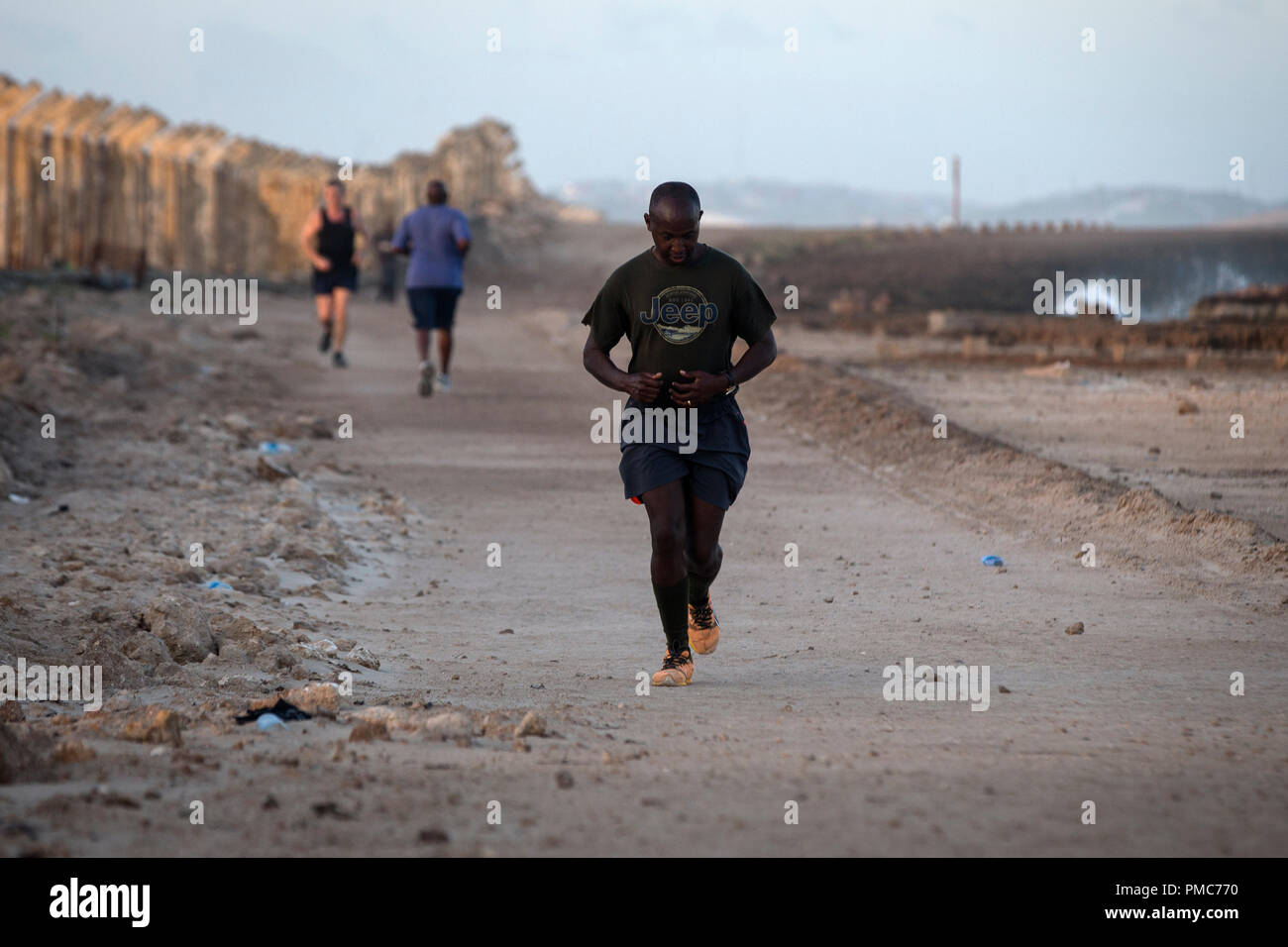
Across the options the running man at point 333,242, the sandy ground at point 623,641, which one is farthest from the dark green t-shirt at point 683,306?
the running man at point 333,242

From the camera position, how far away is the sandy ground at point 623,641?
13.2 feet

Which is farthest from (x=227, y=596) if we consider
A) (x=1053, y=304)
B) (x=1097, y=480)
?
(x=1053, y=304)

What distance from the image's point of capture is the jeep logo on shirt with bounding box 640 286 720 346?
5848mm

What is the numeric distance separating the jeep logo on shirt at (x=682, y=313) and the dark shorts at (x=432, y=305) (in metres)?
9.03

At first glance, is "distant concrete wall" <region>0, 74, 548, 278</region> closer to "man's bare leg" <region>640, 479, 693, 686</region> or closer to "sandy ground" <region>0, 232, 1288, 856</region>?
"sandy ground" <region>0, 232, 1288, 856</region>

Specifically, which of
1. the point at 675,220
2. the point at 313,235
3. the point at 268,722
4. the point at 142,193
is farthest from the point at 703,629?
the point at 142,193

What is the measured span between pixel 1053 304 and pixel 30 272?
2068cm

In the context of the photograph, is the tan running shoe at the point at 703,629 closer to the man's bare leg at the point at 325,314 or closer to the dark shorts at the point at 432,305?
the dark shorts at the point at 432,305

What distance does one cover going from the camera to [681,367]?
5879 millimetres

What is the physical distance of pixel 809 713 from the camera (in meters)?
5.53

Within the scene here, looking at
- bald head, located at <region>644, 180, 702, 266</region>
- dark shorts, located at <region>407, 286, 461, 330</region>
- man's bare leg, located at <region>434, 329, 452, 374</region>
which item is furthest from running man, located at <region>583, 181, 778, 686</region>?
man's bare leg, located at <region>434, 329, 452, 374</region>

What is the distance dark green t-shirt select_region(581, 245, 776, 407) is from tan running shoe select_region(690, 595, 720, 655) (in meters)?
0.99

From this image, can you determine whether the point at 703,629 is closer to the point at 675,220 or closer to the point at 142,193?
the point at 675,220
